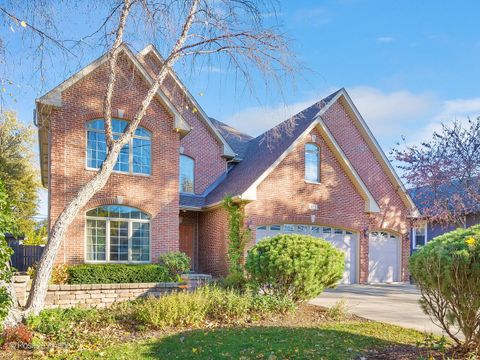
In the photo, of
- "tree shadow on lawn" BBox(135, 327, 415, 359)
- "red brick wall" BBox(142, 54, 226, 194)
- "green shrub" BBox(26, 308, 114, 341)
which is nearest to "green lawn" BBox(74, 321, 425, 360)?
"tree shadow on lawn" BBox(135, 327, 415, 359)

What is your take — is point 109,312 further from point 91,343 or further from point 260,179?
point 260,179

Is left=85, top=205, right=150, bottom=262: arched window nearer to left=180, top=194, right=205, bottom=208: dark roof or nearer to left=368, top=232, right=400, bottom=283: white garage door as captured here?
left=180, top=194, right=205, bottom=208: dark roof

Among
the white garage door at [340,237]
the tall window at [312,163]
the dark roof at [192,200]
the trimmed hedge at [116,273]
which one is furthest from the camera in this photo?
the dark roof at [192,200]

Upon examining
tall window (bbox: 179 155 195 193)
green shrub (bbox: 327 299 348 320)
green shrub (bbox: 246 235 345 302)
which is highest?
tall window (bbox: 179 155 195 193)

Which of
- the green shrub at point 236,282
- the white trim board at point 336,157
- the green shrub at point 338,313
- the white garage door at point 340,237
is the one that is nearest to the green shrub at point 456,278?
the green shrub at point 338,313

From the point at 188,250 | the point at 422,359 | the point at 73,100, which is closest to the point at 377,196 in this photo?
the point at 188,250

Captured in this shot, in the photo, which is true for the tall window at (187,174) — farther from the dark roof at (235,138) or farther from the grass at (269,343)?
the grass at (269,343)

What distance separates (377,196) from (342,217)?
307cm

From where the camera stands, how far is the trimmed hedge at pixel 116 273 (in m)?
11.8

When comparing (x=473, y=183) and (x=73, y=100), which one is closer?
(x=73, y=100)

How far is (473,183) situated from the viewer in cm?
1825

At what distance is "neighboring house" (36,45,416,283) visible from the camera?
1311 centimetres

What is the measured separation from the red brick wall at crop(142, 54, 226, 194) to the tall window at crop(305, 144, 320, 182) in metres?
4.03

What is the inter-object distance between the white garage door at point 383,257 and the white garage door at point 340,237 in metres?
0.79
